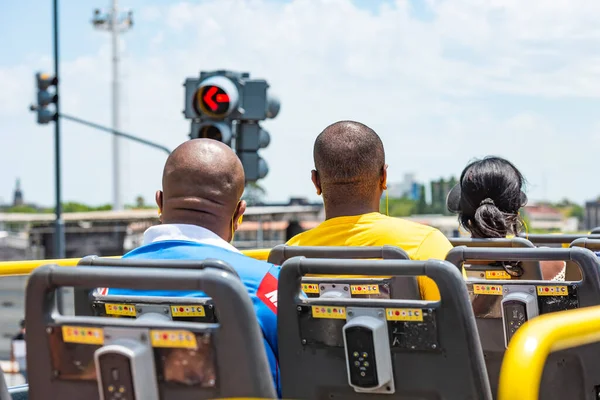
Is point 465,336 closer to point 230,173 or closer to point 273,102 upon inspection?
point 230,173

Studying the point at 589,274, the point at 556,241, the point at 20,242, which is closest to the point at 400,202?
the point at 556,241

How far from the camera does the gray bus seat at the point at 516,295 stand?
343cm

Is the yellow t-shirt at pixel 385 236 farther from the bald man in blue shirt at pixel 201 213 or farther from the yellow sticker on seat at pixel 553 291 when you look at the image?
the bald man in blue shirt at pixel 201 213

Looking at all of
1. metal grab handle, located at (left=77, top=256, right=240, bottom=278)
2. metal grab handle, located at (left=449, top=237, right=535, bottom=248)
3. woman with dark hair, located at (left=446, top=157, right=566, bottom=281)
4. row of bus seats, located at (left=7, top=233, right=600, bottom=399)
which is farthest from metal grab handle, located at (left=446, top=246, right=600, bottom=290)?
metal grab handle, located at (left=77, top=256, right=240, bottom=278)

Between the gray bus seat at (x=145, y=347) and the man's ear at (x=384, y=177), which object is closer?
the gray bus seat at (x=145, y=347)

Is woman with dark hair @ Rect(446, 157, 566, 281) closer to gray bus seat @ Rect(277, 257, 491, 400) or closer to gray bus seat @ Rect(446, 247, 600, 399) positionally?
gray bus seat @ Rect(446, 247, 600, 399)

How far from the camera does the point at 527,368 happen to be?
5.54 feet

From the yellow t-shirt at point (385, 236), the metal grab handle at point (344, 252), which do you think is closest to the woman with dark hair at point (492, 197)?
the yellow t-shirt at point (385, 236)

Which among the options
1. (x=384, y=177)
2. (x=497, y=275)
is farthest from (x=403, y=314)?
(x=384, y=177)

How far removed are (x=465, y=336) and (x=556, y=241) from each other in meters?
3.23

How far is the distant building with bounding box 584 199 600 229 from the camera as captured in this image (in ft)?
73.2

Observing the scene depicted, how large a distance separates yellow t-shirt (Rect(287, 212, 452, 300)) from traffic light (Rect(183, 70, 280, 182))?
4.73 m

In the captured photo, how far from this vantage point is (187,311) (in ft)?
8.36

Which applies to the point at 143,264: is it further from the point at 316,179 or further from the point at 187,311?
the point at 316,179
